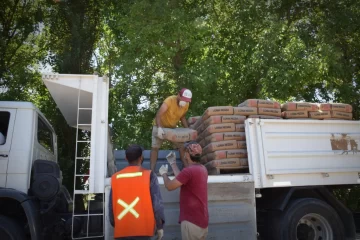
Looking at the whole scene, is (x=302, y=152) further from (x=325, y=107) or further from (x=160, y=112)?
(x=160, y=112)

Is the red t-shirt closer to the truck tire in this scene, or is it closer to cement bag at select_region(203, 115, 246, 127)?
cement bag at select_region(203, 115, 246, 127)

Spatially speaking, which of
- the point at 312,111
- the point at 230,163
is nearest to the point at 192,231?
the point at 230,163

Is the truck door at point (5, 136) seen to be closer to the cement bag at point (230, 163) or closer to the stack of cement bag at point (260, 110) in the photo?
the cement bag at point (230, 163)

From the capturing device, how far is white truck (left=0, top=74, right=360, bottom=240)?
14.7ft

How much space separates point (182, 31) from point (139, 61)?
148 cm

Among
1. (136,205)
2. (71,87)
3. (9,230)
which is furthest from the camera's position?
(71,87)

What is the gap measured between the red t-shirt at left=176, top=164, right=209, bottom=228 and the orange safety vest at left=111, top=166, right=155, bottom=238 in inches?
25.1

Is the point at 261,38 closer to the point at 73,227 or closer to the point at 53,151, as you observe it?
the point at 53,151

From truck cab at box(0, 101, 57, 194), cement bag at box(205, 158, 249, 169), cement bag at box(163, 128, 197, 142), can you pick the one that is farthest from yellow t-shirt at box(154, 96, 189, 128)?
truck cab at box(0, 101, 57, 194)

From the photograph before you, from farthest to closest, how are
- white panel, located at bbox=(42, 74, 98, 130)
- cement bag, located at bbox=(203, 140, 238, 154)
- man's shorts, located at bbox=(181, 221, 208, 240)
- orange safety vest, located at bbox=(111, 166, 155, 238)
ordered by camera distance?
cement bag, located at bbox=(203, 140, 238, 154) < white panel, located at bbox=(42, 74, 98, 130) < man's shorts, located at bbox=(181, 221, 208, 240) < orange safety vest, located at bbox=(111, 166, 155, 238)

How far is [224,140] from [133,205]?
7.01 feet

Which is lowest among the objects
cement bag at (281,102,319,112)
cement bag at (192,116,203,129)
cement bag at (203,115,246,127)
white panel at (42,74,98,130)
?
cement bag at (203,115,246,127)

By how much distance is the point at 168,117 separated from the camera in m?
5.86

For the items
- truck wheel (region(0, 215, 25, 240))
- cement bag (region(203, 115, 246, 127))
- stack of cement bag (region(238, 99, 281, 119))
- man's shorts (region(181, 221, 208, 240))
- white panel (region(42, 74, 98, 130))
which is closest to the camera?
man's shorts (region(181, 221, 208, 240))
